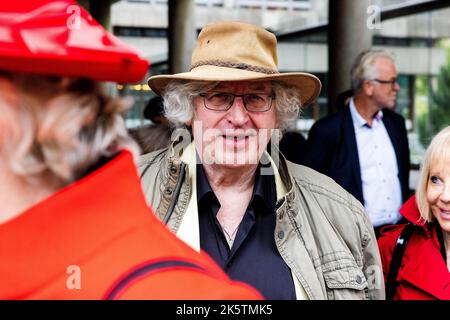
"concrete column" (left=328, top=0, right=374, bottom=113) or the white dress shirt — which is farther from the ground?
"concrete column" (left=328, top=0, right=374, bottom=113)

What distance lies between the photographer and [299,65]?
29.4m

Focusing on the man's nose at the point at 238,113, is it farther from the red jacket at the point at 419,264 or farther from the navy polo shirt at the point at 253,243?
the red jacket at the point at 419,264

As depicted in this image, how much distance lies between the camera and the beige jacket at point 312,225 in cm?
233

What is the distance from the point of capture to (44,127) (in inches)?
45.6

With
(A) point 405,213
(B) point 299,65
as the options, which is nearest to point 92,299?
(A) point 405,213

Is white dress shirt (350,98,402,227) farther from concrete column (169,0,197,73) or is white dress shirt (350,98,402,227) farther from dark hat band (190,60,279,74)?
concrete column (169,0,197,73)

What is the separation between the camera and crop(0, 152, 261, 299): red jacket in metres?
1.10

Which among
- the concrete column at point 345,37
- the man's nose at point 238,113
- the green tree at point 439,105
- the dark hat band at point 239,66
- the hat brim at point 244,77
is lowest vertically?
the green tree at point 439,105

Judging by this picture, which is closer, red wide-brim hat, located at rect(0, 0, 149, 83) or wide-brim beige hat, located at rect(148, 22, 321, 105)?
red wide-brim hat, located at rect(0, 0, 149, 83)

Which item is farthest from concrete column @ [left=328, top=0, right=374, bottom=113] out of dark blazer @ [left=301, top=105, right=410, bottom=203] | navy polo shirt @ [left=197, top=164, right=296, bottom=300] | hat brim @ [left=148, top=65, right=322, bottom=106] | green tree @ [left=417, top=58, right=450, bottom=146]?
Answer: green tree @ [left=417, top=58, right=450, bottom=146]

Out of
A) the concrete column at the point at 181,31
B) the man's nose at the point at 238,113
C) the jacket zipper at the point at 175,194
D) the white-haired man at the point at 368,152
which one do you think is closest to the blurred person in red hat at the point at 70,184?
the jacket zipper at the point at 175,194

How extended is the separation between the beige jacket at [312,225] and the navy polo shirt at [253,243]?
45 mm

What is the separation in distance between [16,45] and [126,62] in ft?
0.57
